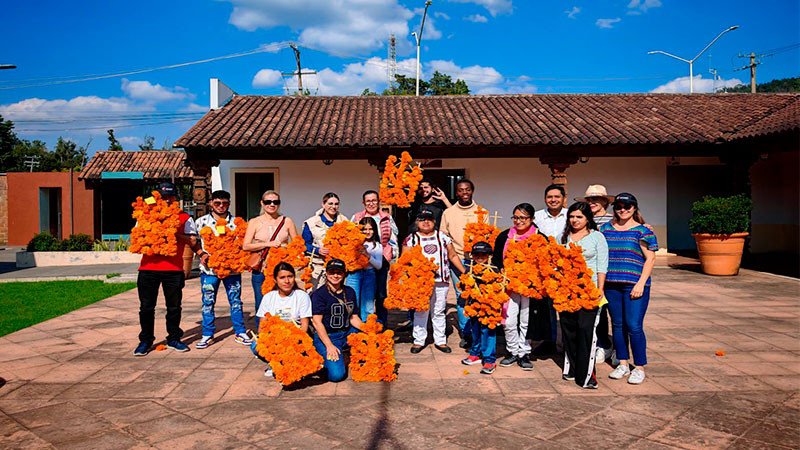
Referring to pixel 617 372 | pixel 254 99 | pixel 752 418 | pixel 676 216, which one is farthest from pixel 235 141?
pixel 676 216

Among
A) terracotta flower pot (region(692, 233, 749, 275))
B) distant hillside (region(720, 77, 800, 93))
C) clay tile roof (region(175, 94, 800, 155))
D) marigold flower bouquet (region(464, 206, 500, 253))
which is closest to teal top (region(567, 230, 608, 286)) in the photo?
marigold flower bouquet (region(464, 206, 500, 253))

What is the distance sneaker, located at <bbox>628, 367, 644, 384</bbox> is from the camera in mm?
4285

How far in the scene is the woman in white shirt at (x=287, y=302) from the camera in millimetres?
4430

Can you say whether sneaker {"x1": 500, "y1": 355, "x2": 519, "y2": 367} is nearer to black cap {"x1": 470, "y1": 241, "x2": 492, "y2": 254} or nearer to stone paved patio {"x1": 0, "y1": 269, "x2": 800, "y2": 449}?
stone paved patio {"x1": 0, "y1": 269, "x2": 800, "y2": 449}

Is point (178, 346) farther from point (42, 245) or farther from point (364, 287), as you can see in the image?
point (42, 245)

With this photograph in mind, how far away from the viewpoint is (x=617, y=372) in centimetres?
445

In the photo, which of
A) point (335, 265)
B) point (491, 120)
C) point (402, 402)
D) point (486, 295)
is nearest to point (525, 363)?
point (486, 295)

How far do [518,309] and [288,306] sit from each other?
2.08 meters

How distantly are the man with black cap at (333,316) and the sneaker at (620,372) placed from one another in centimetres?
224

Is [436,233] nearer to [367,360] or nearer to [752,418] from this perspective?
[367,360]

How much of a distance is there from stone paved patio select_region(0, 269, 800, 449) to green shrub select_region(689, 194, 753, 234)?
4.53 meters

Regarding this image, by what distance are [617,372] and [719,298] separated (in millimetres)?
4795

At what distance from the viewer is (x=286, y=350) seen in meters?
4.10

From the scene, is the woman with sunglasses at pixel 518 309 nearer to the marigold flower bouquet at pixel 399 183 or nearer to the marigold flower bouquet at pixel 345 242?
the marigold flower bouquet at pixel 399 183
